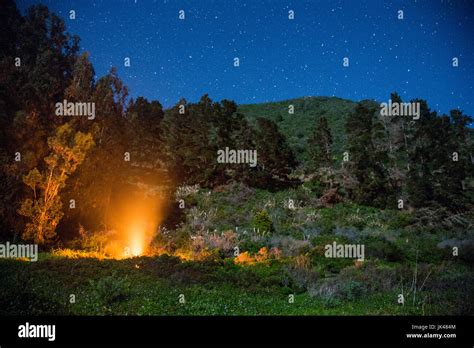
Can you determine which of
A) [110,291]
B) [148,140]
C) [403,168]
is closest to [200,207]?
[148,140]

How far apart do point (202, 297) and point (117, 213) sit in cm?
1588

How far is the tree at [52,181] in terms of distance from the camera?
17.2 m

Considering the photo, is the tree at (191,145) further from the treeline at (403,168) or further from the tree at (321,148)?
the treeline at (403,168)

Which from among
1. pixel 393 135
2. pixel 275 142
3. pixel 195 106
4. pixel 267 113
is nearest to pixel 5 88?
pixel 195 106

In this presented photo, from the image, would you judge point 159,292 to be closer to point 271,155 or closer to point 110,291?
point 110,291

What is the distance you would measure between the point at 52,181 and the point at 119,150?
17.0 ft

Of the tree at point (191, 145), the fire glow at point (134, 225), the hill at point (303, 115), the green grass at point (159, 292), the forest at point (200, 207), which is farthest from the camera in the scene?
the hill at point (303, 115)

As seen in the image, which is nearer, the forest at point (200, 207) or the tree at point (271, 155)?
the forest at point (200, 207)

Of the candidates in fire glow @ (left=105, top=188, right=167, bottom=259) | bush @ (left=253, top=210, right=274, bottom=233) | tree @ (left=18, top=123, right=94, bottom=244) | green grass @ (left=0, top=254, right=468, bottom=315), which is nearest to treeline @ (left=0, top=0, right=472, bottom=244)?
tree @ (left=18, top=123, right=94, bottom=244)

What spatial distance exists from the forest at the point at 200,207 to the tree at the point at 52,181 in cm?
7

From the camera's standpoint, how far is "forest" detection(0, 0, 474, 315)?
1138 cm

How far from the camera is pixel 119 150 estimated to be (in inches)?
880

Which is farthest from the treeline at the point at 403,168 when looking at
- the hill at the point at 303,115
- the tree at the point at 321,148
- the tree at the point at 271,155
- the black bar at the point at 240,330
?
the black bar at the point at 240,330

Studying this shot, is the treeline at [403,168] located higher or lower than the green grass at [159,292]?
higher
